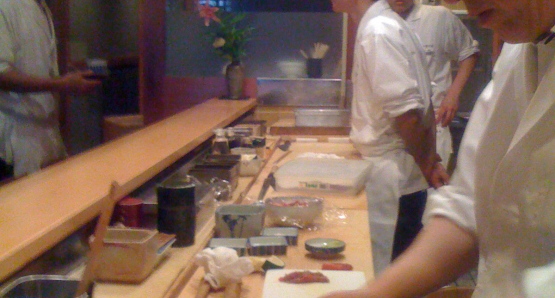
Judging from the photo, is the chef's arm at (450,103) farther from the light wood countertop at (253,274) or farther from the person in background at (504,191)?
the person in background at (504,191)

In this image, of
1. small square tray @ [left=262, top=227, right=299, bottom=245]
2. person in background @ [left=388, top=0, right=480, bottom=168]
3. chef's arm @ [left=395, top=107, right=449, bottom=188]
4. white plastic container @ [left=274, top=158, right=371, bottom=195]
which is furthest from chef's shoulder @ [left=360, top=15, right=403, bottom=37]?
small square tray @ [left=262, top=227, right=299, bottom=245]

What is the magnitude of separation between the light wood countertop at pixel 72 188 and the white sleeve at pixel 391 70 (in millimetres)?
684

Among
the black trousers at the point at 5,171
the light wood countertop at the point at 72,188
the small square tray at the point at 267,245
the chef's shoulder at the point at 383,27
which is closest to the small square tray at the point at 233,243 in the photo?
the small square tray at the point at 267,245

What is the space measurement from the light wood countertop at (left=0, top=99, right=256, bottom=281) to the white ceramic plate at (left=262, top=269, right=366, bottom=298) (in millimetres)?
381

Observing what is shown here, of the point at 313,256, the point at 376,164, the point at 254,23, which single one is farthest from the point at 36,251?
the point at 254,23

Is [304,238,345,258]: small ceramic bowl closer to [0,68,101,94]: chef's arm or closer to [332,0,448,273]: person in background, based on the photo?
[332,0,448,273]: person in background

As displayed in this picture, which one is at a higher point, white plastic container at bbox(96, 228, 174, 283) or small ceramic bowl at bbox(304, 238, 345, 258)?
white plastic container at bbox(96, 228, 174, 283)

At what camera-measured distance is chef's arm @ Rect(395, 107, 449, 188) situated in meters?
2.02

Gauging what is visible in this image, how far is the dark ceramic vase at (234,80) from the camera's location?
12.1ft

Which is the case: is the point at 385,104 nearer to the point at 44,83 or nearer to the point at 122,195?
the point at 122,195

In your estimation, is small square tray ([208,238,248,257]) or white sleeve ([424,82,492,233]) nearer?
white sleeve ([424,82,492,233])

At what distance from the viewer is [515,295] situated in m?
0.81

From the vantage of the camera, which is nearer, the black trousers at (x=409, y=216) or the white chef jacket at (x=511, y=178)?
the white chef jacket at (x=511, y=178)

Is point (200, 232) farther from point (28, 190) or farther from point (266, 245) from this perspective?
point (28, 190)
